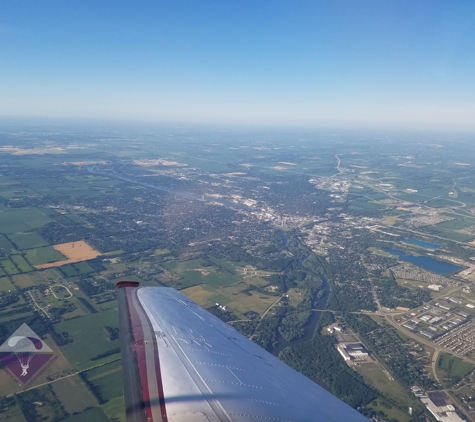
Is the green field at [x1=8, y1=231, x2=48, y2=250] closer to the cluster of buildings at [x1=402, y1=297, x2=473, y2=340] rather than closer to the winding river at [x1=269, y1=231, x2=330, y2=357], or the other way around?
the winding river at [x1=269, y1=231, x2=330, y2=357]

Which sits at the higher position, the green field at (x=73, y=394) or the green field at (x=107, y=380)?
the green field at (x=73, y=394)

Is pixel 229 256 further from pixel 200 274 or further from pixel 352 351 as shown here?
pixel 352 351

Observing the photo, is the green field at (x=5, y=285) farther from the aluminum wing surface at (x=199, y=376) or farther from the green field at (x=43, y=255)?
the aluminum wing surface at (x=199, y=376)

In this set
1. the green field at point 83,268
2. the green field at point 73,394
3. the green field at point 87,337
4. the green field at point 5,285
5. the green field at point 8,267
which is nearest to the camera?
the green field at point 73,394

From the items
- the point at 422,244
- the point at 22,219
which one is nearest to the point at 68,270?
the point at 22,219

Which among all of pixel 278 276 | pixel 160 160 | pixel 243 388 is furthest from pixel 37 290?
pixel 160 160

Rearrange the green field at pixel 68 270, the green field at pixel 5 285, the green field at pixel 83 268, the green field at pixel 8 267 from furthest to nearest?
the green field at pixel 83 268, the green field at pixel 68 270, the green field at pixel 8 267, the green field at pixel 5 285

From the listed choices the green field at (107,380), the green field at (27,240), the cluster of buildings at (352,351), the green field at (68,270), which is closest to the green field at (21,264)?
the green field at (68,270)
